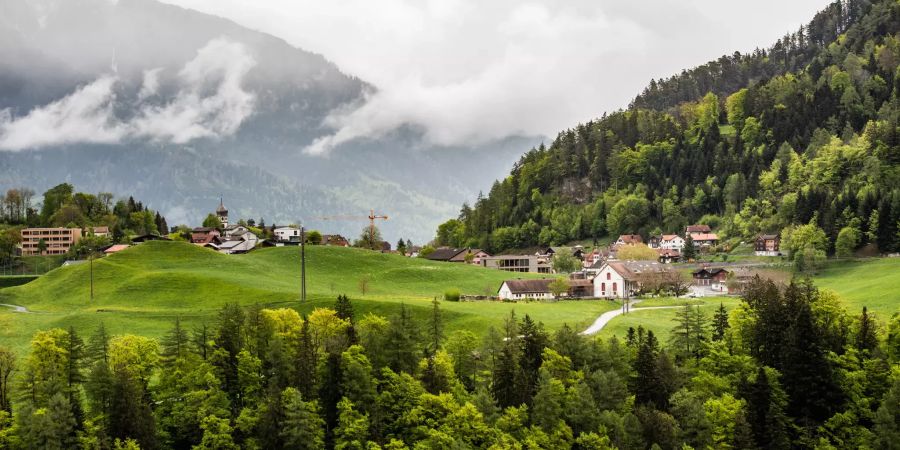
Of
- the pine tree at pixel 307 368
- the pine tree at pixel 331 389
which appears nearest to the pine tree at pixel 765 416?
the pine tree at pixel 331 389

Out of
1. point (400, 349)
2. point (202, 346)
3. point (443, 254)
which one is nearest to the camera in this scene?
point (202, 346)

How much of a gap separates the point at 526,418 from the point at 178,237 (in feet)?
421

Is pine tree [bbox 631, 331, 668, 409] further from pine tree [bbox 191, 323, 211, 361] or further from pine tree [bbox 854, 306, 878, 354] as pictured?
pine tree [bbox 191, 323, 211, 361]

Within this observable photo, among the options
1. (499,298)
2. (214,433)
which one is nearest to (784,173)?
(499,298)

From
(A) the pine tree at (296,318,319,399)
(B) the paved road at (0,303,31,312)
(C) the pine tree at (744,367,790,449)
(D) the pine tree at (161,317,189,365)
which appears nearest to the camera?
(A) the pine tree at (296,318,319,399)

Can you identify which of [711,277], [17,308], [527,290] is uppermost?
[711,277]

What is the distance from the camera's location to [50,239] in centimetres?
17538

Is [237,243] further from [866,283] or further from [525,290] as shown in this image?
[866,283]

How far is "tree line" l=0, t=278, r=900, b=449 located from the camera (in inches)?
2287

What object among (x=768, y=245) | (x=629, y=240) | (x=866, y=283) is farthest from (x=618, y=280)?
(x=629, y=240)

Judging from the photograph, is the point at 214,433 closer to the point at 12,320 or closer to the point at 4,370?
the point at 4,370

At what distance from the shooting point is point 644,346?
219 ft

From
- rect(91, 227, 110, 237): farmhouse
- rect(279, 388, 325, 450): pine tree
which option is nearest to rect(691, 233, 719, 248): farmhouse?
rect(91, 227, 110, 237): farmhouse

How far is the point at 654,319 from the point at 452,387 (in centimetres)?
3494
